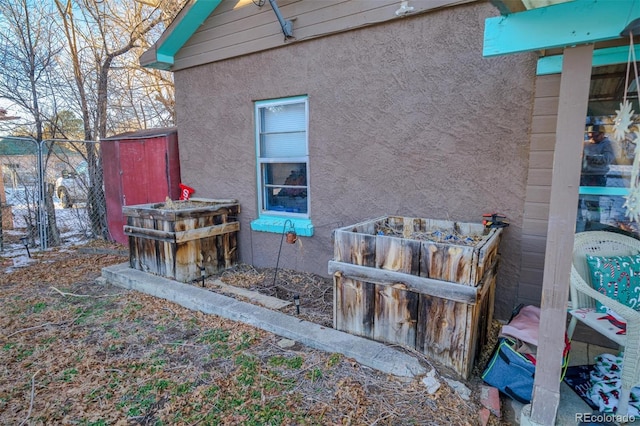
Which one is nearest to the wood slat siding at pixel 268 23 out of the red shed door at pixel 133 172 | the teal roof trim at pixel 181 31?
the teal roof trim at pixel 181 31

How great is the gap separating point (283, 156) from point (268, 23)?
1.68m

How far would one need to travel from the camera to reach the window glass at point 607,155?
2.62m

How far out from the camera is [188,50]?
5051mm

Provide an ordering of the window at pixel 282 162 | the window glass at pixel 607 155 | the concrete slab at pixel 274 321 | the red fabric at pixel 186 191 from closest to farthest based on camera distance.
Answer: the concrete slab at pixel 274 321 → the window glass at pixel 607 155 → the window at pixel 282 162 → the red fabric at pixel 186 191

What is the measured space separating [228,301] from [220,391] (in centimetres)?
→ 133

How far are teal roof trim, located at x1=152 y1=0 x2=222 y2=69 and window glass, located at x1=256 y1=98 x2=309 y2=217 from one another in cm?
148

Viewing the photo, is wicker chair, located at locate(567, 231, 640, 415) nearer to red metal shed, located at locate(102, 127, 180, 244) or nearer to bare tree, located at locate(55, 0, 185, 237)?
red metal shed, located at locate(102, 127, 180, 244)

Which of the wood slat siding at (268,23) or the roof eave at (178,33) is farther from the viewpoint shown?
the roof eave at (178,33)

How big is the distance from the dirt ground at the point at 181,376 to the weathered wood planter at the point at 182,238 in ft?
1.99

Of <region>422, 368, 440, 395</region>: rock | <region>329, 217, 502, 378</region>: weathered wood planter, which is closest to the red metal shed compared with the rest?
<region>329, 217, 502, 378</region>: weathered wood planter

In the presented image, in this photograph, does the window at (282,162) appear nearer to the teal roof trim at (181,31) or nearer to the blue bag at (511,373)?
the teal roof trim at (181,31)

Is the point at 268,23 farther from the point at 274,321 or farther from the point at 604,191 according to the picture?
the point at 604,191

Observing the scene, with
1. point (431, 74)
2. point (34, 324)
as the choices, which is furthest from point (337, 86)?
point (34, 324)

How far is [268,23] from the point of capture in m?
4.26
